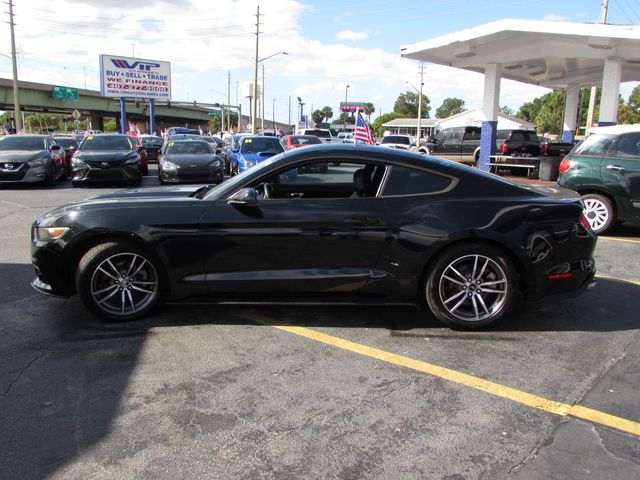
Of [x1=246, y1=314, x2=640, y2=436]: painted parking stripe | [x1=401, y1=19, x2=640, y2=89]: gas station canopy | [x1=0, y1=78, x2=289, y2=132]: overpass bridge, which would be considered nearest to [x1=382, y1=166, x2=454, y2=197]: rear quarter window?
[x1=246, y1=314, x2=640, y2=436]: painted parking stripe

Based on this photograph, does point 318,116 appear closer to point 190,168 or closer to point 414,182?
point 190,168

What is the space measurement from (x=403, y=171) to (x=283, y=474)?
8.76ft

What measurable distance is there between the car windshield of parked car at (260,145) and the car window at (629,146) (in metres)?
10.8

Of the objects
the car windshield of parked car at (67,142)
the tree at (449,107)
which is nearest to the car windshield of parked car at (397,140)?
the car windshield of parked car at (67,142)

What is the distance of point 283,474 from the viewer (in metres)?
2.55

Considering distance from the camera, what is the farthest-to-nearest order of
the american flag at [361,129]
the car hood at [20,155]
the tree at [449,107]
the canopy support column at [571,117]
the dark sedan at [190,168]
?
the tree at [449,107] < the canopy support column at [571,117] < the american flag at [361,129] < the dark sedan at [190,168] < the car hood at [20,155]

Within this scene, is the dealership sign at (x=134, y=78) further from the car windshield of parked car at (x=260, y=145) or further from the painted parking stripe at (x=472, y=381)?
the painted parking stripe at (x=472, y=381)

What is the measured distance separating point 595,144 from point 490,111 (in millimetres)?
11924

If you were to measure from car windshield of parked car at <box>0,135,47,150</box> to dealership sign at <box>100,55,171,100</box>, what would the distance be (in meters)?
27.0

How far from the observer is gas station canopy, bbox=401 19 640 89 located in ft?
51.7

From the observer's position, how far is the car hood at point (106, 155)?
14.4 meters

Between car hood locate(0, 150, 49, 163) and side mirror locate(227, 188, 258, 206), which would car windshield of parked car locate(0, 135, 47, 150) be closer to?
car hood locate(0, 150, 49, 163)

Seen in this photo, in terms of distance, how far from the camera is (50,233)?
14.2ft

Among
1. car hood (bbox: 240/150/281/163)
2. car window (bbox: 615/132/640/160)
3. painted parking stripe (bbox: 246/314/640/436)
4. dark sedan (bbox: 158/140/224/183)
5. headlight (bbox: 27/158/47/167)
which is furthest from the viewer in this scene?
car hood (bbox: 240/150/281/163)
